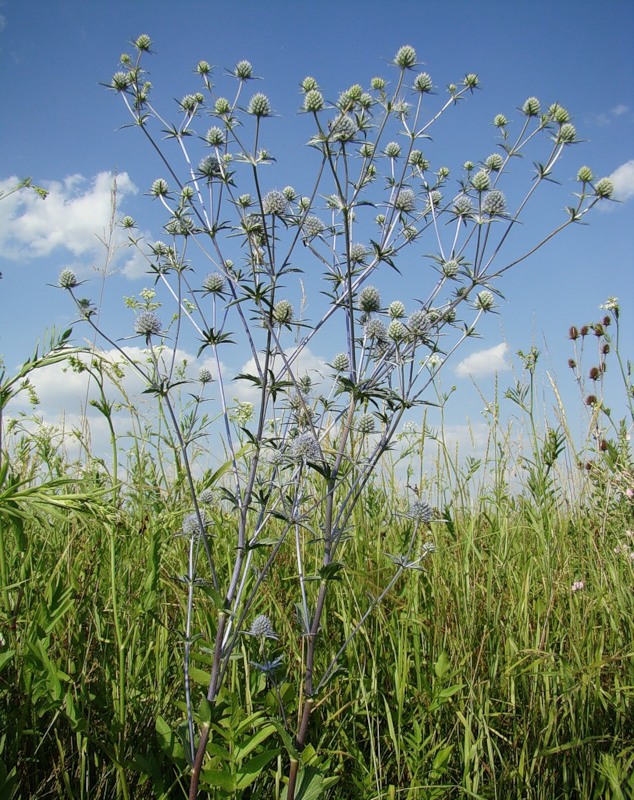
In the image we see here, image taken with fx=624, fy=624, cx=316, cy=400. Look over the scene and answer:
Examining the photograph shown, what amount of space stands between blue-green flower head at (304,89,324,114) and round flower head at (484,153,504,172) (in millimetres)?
1072

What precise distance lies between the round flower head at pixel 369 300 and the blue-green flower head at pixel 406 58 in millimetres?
1029

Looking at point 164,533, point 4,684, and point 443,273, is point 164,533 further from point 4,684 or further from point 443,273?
point 443,273

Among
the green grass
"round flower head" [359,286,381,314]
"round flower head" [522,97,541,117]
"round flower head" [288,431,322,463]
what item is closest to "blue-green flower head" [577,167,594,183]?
"round flower head" [522,97,541,117]

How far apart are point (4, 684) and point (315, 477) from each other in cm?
186

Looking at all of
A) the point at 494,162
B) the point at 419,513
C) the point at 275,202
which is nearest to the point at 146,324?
the point at 275,202

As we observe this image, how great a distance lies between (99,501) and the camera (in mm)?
2104

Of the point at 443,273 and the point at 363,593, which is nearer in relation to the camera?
the point at 443,273

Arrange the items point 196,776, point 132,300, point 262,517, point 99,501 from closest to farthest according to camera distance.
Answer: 1. point 196,776
2. point 99,501
3. point 262,517
4. point 132,300

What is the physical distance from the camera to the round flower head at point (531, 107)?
3160mm

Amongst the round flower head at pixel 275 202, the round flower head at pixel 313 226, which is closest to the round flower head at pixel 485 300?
the round flower head at pixel 313 226

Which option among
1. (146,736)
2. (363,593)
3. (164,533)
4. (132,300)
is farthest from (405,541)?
(132,300)

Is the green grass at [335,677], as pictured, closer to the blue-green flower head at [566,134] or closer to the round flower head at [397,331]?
the round flower head at [397,331]

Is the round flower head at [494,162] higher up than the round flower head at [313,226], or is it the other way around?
the round flower head at [494,162]

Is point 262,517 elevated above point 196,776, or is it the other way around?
point 262,517
